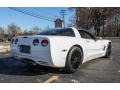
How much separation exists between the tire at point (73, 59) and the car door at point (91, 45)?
1.86 feet

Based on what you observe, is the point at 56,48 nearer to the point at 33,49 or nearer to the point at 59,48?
the point at 59,48

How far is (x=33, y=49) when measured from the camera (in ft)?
17.0

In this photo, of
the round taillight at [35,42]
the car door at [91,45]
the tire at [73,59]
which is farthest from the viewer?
the car door at [91,45]

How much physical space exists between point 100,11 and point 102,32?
13.9 ft

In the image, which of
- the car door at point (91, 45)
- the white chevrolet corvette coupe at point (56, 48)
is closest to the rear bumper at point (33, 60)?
the white chevrolet corvette coupe at point (56, 48)

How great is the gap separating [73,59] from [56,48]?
2.31 feet

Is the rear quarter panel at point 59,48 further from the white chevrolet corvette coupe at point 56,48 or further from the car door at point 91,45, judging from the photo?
the car door at point 91,45

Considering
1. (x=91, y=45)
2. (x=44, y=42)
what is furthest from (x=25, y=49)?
(x=91, y=45)

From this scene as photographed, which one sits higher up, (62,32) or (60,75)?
(62,32)

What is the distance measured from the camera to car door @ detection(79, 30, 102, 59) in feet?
20.6

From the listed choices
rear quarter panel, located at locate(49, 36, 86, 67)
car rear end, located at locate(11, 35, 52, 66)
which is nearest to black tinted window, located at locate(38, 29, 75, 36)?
rear quarter panel, located at locate(49, 36, 86, 67)

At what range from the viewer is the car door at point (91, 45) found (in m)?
6.28

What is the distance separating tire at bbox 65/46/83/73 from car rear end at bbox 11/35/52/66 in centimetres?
53
